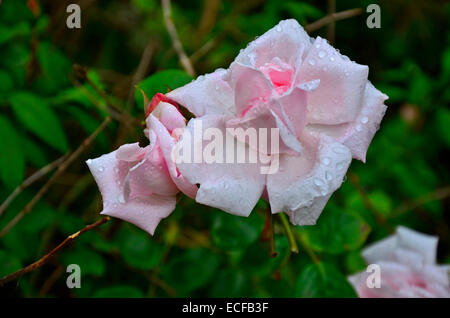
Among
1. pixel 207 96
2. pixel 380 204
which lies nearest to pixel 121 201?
pixel 207 96

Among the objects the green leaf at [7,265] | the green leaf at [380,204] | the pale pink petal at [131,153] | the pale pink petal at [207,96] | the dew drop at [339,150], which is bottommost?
the green leaf at [7,265]

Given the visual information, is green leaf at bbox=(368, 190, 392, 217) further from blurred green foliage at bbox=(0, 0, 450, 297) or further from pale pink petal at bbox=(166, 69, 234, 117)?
pale pink petal at bbox=(166, 69, 234, 117)

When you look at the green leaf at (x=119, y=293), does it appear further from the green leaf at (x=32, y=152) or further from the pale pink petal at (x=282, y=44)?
the pale pink petal at (x=282, y=44)

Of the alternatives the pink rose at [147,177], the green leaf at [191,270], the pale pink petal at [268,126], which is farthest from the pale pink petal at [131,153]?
the green leaf at [191,270]

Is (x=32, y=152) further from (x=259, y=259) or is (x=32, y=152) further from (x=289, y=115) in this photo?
(x=289, y=115)

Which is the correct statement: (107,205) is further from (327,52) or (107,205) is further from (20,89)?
(20,89)

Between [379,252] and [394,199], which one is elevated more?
[394,199]
